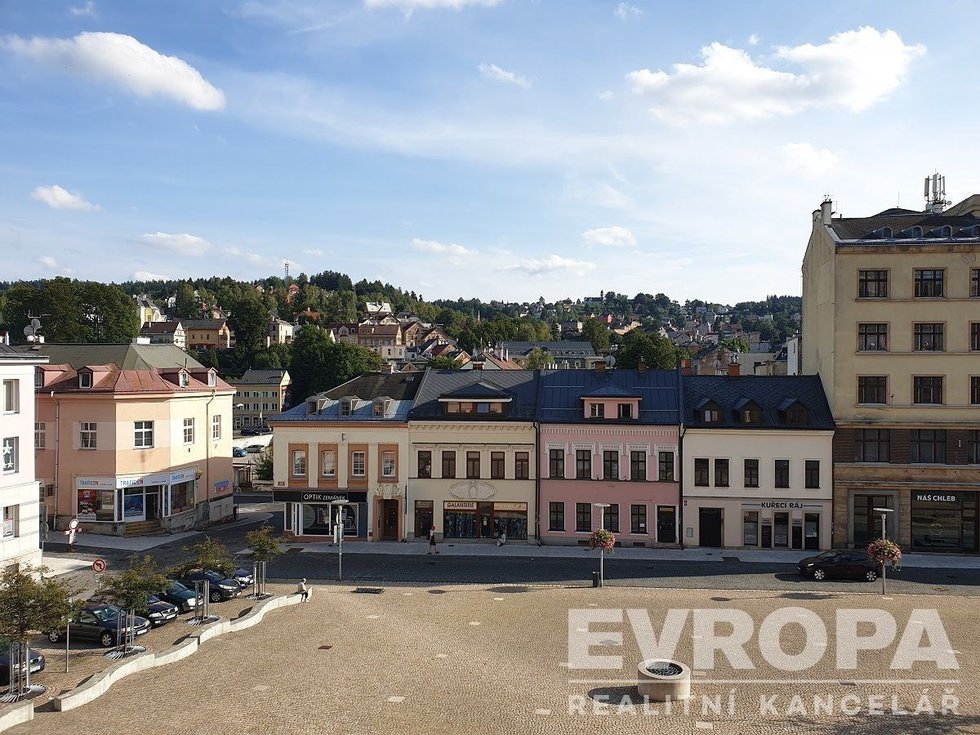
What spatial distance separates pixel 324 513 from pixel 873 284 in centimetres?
3421

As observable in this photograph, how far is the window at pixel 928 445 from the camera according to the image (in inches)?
1697

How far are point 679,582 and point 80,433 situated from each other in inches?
1415

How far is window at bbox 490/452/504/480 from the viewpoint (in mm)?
45500

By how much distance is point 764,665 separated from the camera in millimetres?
23359

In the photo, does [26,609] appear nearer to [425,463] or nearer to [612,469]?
[425,463]

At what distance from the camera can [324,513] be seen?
45.9 meters

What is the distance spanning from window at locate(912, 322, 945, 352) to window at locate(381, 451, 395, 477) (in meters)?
30.4

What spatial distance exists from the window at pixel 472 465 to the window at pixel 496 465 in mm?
822

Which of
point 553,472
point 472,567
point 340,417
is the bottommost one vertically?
point 472,567

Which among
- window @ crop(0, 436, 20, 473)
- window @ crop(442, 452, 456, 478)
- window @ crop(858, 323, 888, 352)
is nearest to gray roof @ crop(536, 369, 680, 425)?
window @ crop(442, 452, 456, 478)

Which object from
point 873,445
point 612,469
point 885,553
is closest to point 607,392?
point 612,469

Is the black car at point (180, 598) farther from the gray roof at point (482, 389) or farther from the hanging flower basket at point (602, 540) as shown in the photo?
the gray roof at point (482, 389)

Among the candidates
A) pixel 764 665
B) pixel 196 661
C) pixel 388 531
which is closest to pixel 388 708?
pixel 196 661

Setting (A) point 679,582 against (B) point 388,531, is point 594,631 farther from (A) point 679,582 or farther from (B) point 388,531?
(B) point 388,531
